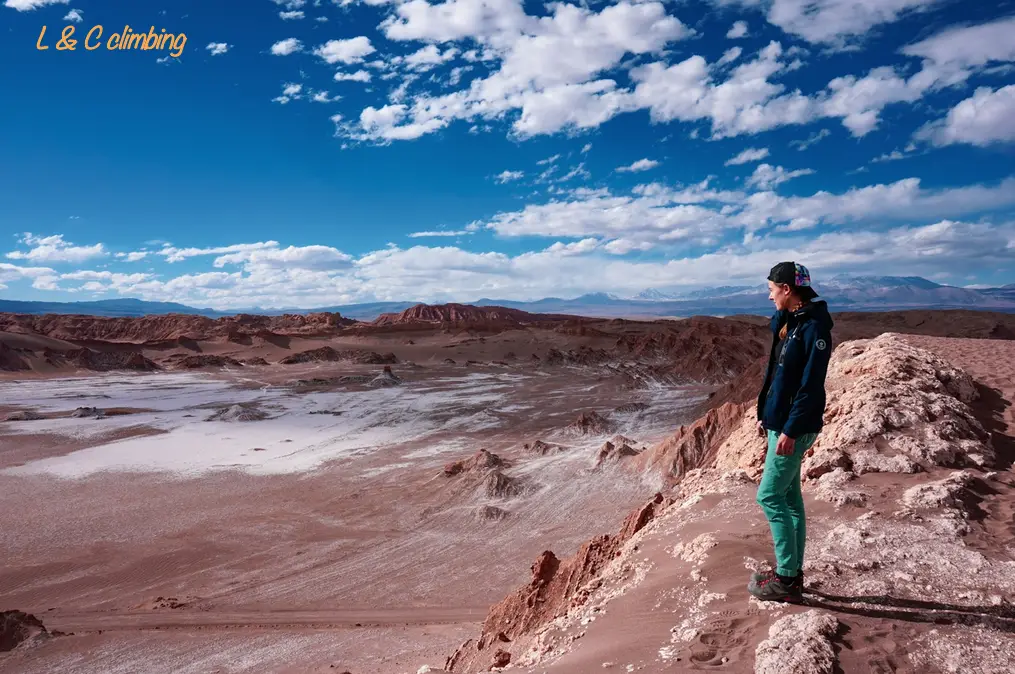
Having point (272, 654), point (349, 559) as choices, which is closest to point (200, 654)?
point (272, 654)

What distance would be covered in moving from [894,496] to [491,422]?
1953 centimetres

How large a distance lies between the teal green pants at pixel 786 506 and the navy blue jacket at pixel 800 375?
112 mm

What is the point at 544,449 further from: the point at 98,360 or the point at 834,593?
the point at 98,360

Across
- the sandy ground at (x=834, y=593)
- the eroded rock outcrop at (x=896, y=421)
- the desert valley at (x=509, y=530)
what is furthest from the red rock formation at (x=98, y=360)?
the sandy ground at (x=834, y=593)

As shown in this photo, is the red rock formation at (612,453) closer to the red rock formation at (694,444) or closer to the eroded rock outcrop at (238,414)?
the red rock formation at (694,444)

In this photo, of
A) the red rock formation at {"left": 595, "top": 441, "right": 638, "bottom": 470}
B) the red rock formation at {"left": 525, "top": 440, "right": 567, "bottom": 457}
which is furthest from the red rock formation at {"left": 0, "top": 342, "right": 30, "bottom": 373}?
the red rock formation at {"left": 595, "top": 441, "right": 638, "bottom": 470}

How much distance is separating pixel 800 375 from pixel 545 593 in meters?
3.76

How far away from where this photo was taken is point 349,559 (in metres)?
11.0

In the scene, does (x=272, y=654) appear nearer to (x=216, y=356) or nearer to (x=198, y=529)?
(x=198, y=529)

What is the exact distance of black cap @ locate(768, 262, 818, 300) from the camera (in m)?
3.16

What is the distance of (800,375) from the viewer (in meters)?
3.07

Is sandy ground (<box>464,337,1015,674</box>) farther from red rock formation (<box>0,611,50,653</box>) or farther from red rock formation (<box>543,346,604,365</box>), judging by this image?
red rock formation (<box>543,346,604,365</box>)

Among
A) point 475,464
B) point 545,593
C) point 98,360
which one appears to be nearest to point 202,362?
point 98,360

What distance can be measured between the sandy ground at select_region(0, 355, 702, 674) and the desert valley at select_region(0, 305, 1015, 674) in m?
0.07
